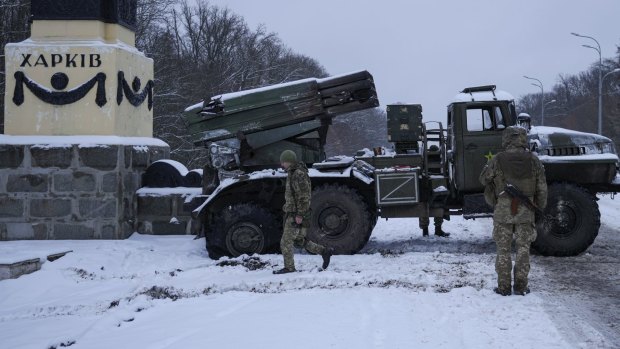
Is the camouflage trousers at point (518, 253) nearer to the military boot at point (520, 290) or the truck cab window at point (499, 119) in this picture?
the military boot at point (520, 290)

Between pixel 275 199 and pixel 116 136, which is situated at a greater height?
pixel 116 136

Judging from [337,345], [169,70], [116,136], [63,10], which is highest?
[169,70]

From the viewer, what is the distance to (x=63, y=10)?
9789 mm

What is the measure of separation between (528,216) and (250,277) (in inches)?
128

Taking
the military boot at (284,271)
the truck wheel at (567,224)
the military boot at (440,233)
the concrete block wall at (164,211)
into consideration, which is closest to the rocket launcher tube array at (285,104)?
the concrete block wall at (164,211)

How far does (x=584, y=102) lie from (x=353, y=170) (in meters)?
59.8

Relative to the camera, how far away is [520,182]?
6234 mm

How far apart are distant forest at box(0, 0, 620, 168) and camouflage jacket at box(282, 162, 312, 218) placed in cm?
929

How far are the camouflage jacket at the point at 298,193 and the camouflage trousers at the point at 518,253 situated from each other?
7.72 feet

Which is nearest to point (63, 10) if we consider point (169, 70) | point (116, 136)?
point (116, 136)

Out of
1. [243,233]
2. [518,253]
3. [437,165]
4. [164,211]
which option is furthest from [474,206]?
[164,211]

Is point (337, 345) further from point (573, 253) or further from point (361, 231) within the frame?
point (573, 253)

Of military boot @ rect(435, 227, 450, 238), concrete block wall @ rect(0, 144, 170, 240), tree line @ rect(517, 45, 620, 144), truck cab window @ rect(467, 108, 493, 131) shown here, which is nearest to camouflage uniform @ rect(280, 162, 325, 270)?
truck cab window @ rect(467, 108, 493, 131)

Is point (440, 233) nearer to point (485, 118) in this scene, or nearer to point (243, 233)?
point (485, 118)
